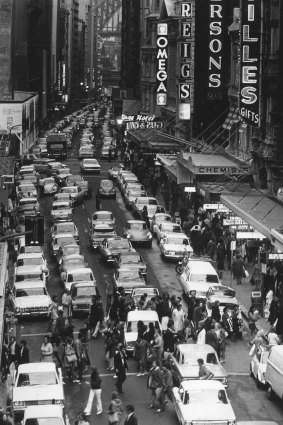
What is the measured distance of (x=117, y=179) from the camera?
84.4 m

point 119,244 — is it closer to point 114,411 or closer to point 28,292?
point 28,292

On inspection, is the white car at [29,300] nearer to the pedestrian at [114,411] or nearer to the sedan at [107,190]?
the pedestrian at [114,411]

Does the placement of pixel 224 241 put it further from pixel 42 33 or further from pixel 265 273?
pixel 42 33

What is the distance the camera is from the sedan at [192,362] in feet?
100

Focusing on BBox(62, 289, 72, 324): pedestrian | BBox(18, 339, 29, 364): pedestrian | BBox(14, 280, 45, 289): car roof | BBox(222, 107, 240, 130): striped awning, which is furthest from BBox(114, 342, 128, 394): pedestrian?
BBox(222, 107, 240, 130): striped awning

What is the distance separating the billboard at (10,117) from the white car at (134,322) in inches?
2315

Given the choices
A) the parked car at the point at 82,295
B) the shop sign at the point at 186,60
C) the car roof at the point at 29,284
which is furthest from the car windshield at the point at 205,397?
the shop sign at the point at 186,60

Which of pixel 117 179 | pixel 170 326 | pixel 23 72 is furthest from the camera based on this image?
pixel 23 72

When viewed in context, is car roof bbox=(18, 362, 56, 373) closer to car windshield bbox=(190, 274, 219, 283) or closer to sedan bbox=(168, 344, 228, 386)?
sedan bbox=(168, 344, 228, 386)

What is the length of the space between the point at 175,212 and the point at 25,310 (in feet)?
89.2

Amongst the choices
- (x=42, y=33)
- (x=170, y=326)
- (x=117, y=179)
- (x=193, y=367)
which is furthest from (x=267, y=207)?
(x=42, y=33)

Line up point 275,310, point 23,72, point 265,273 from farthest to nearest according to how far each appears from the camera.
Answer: point 23,72 → point 265,273 → point 275,310

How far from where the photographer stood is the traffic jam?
28.4 m

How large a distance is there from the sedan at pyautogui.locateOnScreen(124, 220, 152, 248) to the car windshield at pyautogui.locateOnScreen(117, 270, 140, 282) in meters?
11.1
